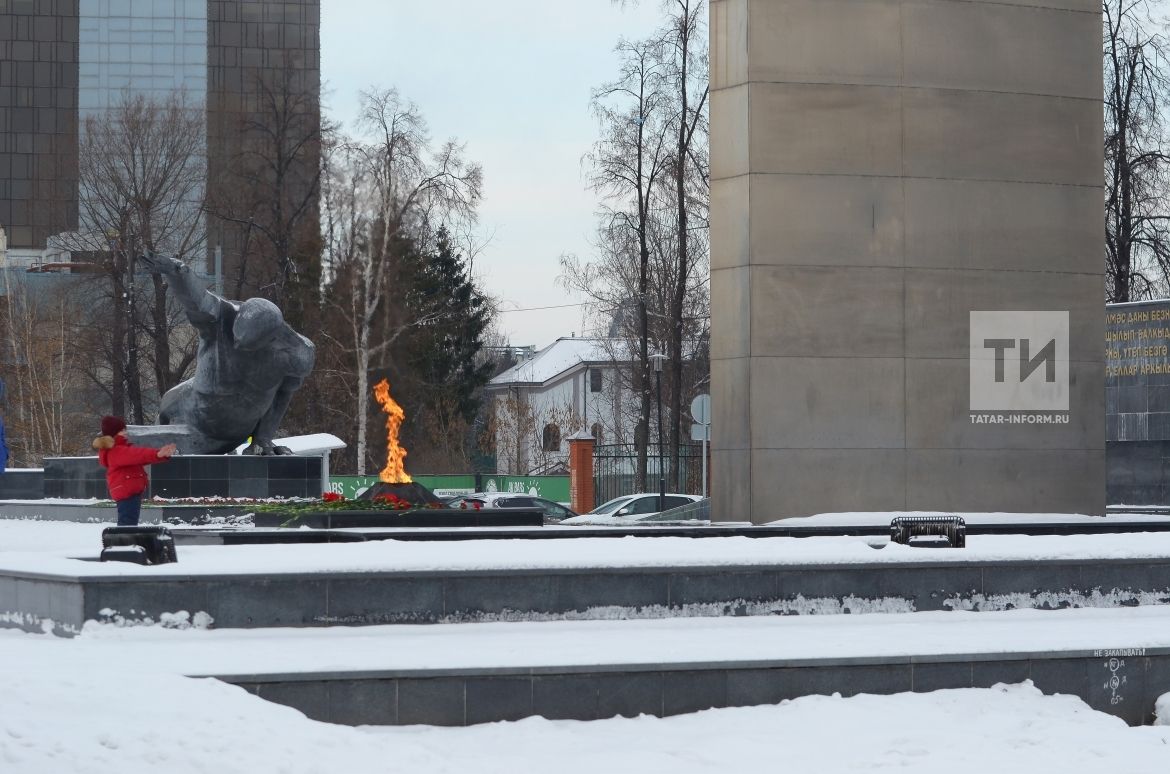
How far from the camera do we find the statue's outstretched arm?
2294 centimetres

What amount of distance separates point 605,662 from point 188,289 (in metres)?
15.1

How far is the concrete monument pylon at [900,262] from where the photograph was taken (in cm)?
1883

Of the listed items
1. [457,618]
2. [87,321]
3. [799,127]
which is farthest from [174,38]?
[457,618]

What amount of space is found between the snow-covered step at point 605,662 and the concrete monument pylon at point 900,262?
6718 millimetres

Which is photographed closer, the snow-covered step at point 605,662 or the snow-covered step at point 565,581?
the snow-covered step at point 605,662

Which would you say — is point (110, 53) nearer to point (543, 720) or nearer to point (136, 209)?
point (136, 209)

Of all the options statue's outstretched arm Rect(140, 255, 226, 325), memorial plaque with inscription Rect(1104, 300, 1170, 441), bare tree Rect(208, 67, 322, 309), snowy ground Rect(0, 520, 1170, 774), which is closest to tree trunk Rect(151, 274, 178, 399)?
bare tree Rect(208, 67, 322, 309)

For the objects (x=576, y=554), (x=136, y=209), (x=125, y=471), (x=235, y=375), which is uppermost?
(x=136, y=209)

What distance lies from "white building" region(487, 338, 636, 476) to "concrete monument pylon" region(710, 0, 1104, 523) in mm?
39619

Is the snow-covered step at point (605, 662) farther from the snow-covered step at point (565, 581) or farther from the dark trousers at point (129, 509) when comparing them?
the dark trousers at point (129, 509)

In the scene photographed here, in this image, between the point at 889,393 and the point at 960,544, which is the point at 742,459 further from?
the point at 960,544

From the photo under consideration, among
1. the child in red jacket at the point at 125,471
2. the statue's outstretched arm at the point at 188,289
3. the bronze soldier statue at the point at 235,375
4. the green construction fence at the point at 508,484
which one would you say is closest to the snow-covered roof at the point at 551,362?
the green construction fence at the point at 508,484

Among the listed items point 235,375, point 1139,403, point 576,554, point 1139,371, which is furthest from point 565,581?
point 1139,371

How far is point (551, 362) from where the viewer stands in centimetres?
8906
